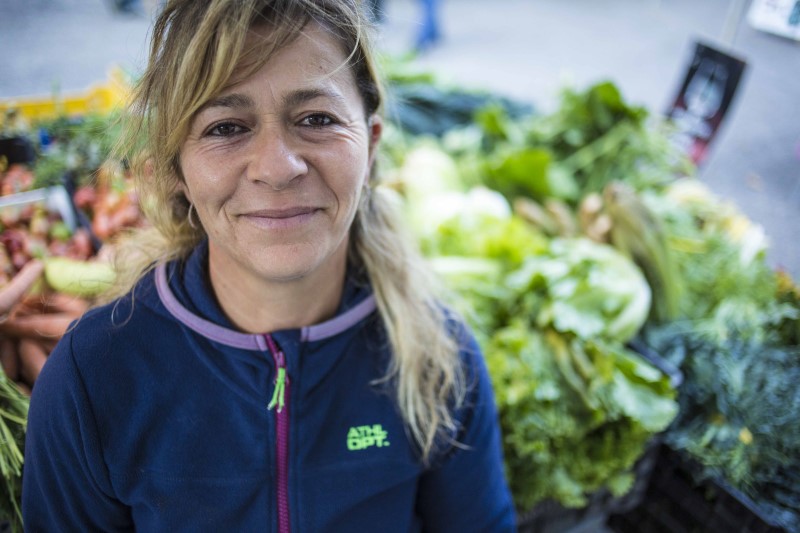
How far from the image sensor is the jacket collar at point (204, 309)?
1.22 meters

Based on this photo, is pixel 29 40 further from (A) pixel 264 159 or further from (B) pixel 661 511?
(B) pixel 661 511

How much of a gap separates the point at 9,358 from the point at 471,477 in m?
1.27

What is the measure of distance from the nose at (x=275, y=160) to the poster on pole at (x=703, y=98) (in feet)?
9.01

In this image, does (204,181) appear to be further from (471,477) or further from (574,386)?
(574,386)

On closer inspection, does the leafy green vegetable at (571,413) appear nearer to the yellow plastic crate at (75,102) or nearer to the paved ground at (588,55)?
the paved ground at (588,55)

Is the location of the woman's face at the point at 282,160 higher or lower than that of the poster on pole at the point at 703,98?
lower

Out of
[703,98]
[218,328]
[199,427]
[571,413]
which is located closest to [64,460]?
[199,427]

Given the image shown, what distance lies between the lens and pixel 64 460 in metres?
1.14

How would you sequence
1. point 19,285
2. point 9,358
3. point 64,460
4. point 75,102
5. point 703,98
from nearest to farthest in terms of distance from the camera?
point 64,460 < point 9,358 < point 19,285 < point 75,102 < point 703,98

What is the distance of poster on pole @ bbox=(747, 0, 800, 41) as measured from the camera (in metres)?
2.36

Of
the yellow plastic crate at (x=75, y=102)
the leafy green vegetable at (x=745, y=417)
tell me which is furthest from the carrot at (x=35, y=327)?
the leafy green vegetable at (x=745, y=417)

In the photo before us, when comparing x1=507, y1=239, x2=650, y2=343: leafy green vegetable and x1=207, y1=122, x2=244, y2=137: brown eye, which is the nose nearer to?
x1=207, y1=122, x2=244, y2=137: brown eye

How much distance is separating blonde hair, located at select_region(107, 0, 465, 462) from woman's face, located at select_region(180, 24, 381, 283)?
3 cm

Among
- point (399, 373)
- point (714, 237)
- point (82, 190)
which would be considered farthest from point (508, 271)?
point (82, 190)
